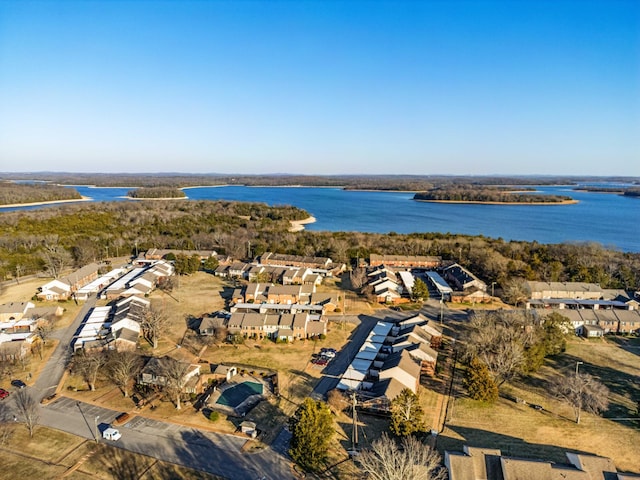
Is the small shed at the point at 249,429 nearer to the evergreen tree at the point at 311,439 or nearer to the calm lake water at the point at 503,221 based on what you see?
the evergreen tree at the point at 311,439

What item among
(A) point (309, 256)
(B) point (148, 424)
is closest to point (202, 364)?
(B) point (148, 424)

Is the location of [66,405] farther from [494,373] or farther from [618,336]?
[618,336]

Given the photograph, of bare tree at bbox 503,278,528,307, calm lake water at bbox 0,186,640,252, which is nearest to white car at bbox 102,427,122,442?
bare tree at bbox 503,278,528,307

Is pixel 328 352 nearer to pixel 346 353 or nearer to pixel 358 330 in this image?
pixel 346 353

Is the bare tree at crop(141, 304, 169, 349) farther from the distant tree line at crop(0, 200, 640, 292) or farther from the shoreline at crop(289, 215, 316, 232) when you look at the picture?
the shoreline at crop(289, 215, 316, 232)

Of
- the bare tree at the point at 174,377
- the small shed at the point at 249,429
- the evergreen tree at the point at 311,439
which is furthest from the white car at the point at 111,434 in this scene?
the evergreen tree at the point at 311,439

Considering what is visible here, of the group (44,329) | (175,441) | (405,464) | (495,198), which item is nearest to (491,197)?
(495,198)
